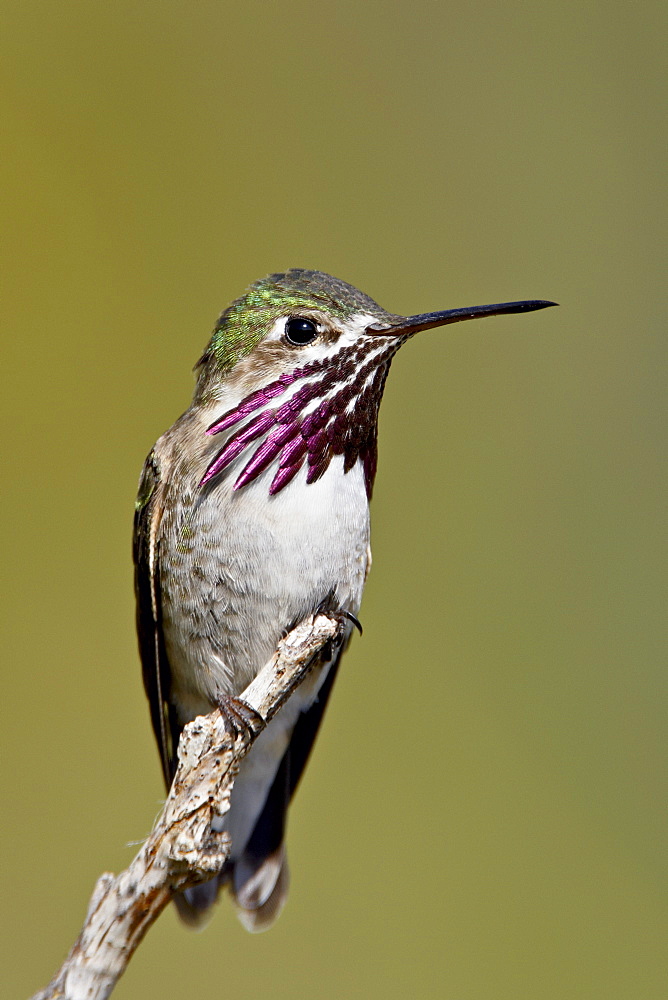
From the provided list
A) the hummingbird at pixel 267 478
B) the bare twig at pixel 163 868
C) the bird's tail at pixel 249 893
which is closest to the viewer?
the bare twig at pixel 163 868

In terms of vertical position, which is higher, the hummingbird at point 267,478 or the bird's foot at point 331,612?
the hummingbird at point 267,478

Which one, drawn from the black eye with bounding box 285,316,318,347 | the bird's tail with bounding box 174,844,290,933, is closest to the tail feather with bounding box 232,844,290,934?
the bird's tail with bounding box 174,844,290,933

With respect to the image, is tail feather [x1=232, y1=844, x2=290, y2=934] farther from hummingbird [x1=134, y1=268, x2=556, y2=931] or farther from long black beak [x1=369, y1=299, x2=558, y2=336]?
long black beak [x1=369, y1=299, x2=558, y2=336]

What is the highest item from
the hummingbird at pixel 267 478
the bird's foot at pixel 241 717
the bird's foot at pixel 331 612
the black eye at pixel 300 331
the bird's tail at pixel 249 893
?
the black eye at pixel 300 331

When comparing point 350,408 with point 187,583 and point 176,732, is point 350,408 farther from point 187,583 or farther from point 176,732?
point 176,732

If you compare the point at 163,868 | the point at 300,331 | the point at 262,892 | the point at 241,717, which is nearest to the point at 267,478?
the point at 300,331

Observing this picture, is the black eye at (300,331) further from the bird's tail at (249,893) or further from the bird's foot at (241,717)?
the bird's tail at (249,893)

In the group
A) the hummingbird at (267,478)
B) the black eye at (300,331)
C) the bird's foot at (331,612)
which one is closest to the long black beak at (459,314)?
the hummingbird at (267,478)
